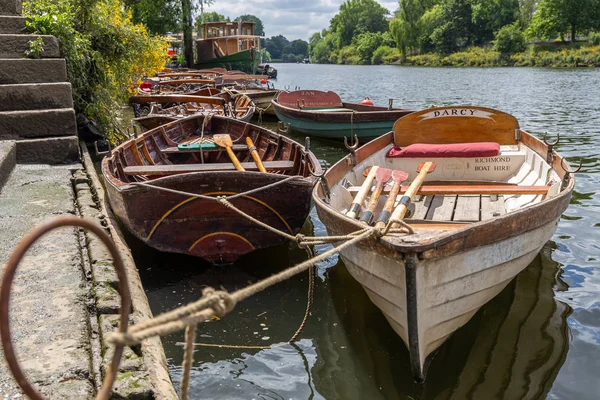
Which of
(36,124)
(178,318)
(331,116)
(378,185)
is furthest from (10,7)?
(178,318)

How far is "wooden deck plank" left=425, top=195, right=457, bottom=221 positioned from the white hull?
55.7 inches

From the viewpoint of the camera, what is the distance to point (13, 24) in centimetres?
855

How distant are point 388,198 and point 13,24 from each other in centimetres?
654

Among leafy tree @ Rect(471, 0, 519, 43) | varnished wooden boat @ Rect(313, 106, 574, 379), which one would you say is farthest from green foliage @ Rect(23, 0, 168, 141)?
leafy tree @ Rect(471, 0, 519, 43)

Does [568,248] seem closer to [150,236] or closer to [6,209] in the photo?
[150,236]

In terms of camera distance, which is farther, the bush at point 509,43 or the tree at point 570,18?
the tree at point 570,18

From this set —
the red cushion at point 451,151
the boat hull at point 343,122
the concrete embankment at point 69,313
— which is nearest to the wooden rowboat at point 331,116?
the boat hull at point 343,122

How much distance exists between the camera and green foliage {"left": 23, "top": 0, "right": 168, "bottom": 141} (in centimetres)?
869

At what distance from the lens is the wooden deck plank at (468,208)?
19.0ft

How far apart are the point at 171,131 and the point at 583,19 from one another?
72.0 metres

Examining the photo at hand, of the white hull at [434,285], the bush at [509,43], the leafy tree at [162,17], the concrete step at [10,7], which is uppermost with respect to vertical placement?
the bush at [509,43]

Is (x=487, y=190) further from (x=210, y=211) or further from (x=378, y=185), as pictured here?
(x=210, y=211)

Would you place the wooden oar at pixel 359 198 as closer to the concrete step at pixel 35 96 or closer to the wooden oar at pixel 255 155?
the wooden oar at pixel 255 155

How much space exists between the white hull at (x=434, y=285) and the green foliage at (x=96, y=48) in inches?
250
